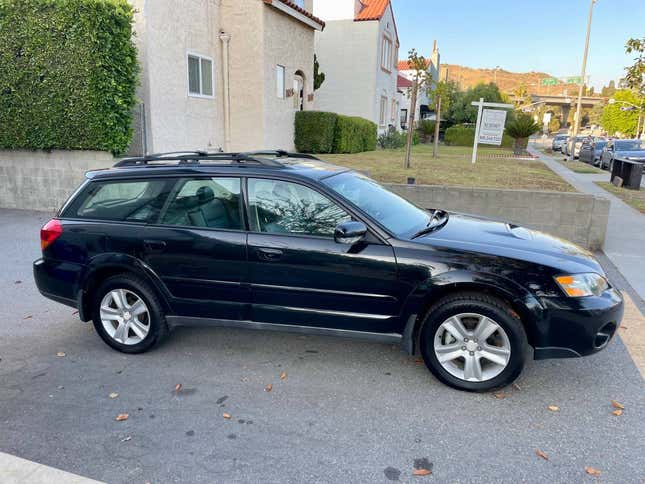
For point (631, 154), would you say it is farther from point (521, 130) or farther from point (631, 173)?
point (631, 173)

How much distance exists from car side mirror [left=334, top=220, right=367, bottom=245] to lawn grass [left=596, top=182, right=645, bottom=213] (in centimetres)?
976

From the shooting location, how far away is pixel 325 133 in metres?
17.9

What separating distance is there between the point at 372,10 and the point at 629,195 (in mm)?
17744

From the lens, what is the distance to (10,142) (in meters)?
10.2

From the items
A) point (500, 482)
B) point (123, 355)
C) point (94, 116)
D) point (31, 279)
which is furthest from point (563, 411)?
point (94, 116)

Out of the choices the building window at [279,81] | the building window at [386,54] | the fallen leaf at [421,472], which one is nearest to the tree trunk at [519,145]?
the building window at [386,54]

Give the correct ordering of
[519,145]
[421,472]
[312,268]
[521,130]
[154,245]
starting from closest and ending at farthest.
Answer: [421,472], [312,268], [154,245], [521,130], [519,145]

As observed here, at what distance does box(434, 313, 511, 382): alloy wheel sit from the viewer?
11.6 ft

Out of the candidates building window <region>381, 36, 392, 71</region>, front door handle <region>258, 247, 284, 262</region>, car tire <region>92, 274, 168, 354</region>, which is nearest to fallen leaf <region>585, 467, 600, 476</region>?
front door handle <region>258, 247, 284, 262</region>

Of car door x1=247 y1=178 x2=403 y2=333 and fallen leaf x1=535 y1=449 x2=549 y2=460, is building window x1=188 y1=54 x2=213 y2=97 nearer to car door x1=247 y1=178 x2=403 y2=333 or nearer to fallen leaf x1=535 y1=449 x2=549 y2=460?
car door x1=247 y1=178 x2=403 y2=333

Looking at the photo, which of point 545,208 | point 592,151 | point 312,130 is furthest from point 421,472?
point 592,151

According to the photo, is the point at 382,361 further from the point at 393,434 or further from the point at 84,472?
the point at 84,472

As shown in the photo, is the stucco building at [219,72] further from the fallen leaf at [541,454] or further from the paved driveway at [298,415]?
the fallen leaf at [541,454]

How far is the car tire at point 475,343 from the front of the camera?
11.4 ft
